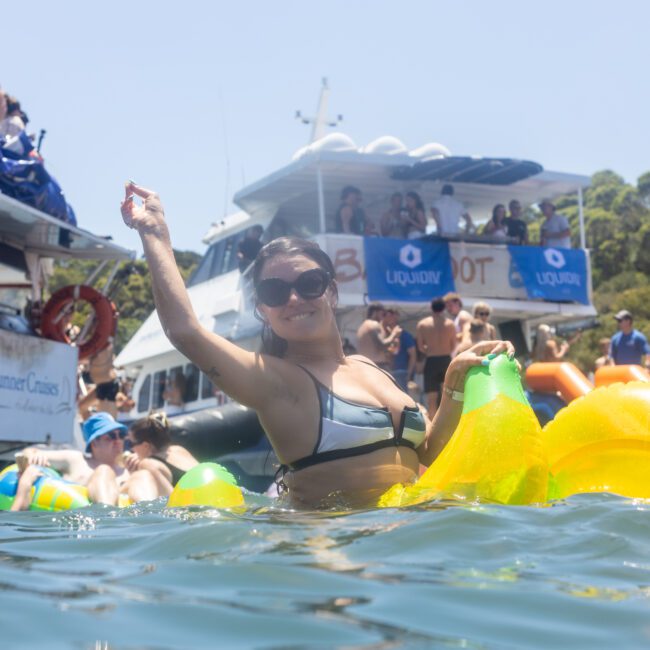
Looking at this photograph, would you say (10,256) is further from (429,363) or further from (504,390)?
(504,390)

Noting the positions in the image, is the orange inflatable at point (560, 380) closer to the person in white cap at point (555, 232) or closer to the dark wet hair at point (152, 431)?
the dark wet hair at point (152, 431)

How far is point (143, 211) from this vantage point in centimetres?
351

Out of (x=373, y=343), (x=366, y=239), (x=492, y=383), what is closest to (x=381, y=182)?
(x=366, y=239)

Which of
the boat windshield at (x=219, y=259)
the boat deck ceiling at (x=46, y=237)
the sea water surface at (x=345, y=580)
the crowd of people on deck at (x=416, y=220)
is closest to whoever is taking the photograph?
the sea water surface at (x=345, y=580)

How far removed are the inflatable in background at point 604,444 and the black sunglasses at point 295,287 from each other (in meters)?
1.02

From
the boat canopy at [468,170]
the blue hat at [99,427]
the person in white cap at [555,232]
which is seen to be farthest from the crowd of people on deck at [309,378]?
the person in white cap at [555,232]

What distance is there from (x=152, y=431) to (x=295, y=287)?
402cm

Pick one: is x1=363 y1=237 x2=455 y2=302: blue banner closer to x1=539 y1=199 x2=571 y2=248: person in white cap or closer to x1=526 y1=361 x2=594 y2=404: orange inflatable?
x1=539 y1=199 x2=571 y2=248: person in white cap

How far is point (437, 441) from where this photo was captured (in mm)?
4102

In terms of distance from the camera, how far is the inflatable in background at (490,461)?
11.6 ft

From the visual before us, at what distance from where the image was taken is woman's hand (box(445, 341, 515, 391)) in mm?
3881

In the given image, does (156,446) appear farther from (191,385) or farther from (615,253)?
(615,253)

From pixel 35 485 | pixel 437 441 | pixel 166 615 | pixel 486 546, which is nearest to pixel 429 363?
pixel 35 485

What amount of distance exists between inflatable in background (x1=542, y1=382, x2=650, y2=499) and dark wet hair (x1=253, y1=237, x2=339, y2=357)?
41.5 inches
